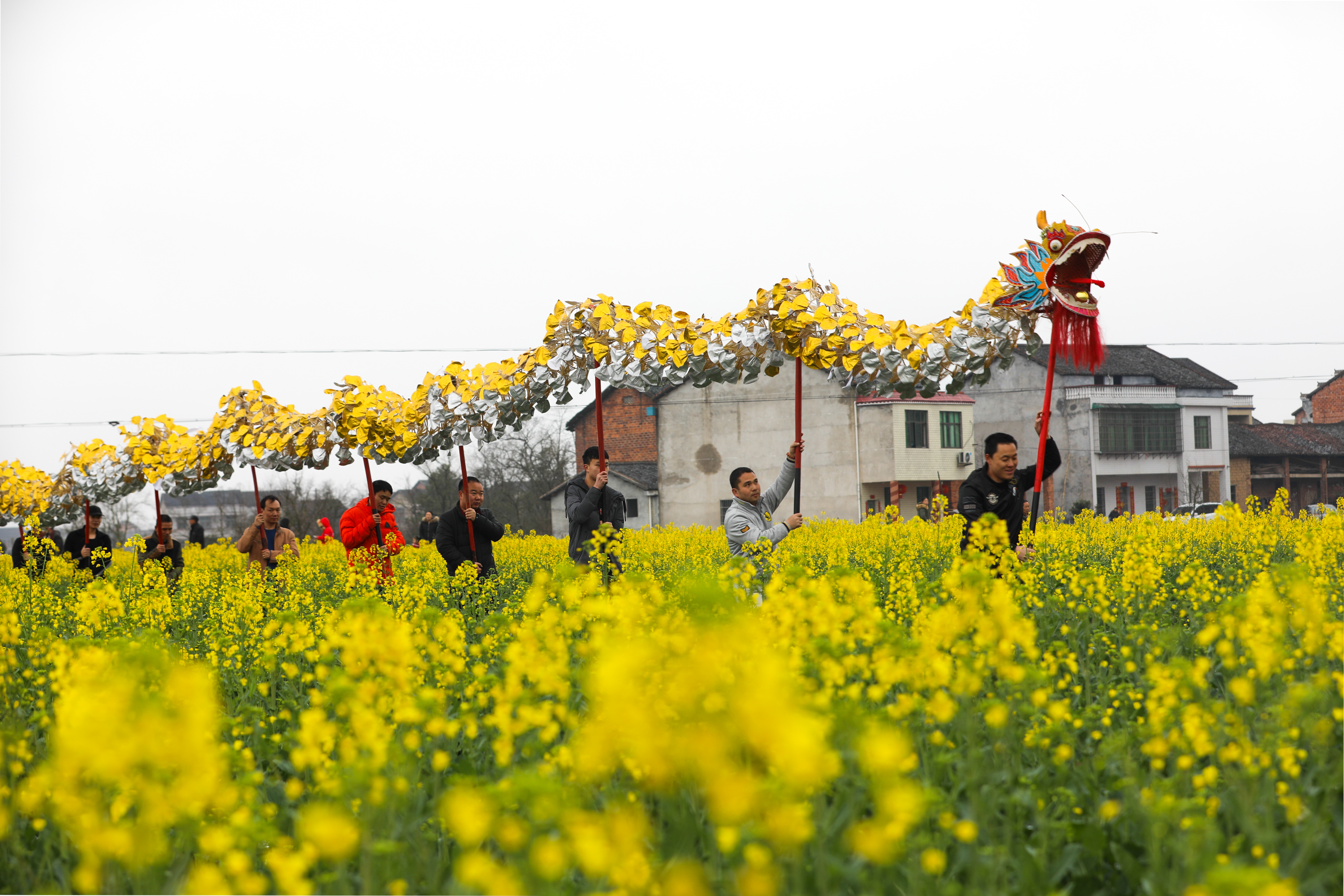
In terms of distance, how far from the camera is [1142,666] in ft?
14.8

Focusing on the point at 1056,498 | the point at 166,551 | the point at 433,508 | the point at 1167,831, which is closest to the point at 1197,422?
the point at 1056,498

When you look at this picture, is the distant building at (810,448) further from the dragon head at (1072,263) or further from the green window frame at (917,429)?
the dragon head at (1072,263)

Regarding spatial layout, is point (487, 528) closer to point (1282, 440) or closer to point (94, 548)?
point (94, 548)

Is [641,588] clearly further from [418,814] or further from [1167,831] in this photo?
[1167,831]

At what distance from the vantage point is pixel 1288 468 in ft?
155

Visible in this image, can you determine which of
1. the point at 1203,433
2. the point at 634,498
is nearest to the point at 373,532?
the point at 634,498

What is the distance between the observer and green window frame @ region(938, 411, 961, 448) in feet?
125

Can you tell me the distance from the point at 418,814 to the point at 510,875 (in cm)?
105

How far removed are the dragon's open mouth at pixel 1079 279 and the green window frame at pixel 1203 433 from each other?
4410cm

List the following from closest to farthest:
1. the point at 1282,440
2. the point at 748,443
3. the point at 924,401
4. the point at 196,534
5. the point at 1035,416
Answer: the point at 196,534 → the point at 748,443 → the point at 924,401 → the point at 1035,416 → the point at 1282,440

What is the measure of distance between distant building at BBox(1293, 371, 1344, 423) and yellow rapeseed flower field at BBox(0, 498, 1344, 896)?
6296cm

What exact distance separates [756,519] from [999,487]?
5.32 ft

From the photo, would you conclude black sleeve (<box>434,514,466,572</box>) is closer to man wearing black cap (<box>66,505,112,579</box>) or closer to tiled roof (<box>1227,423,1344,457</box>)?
man wearing black cap (<box>66,505,112,579</box>)

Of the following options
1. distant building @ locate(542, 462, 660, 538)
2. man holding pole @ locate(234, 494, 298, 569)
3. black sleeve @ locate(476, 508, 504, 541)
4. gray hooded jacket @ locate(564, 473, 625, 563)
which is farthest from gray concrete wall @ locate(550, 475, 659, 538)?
gray hooded jacket @ locate(564, 473, 625, 563)
